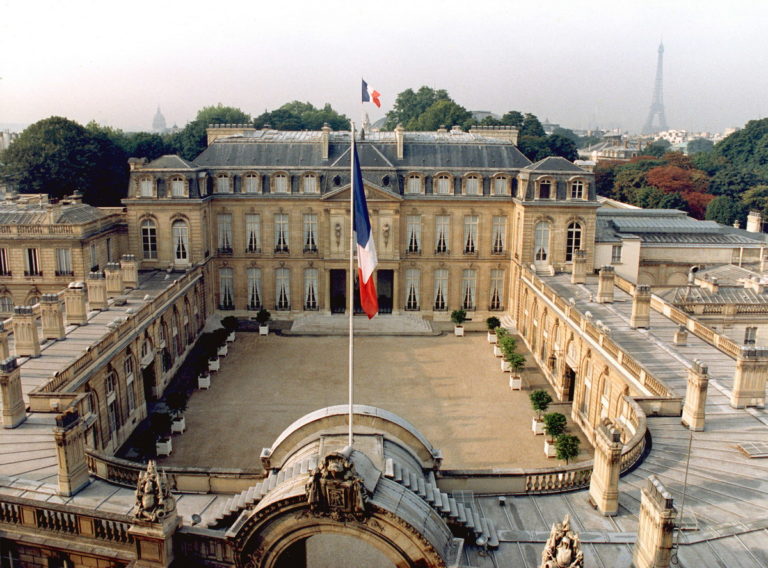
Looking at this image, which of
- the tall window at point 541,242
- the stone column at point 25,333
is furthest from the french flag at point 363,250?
the tall window at point 541,242

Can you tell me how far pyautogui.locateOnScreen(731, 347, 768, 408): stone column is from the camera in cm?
2314

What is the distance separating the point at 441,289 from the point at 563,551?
1505 inches

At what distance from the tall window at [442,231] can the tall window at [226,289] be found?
47.4 ft

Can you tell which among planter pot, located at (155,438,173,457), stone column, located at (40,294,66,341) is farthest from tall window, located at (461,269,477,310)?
stone column, located at (40,294,66,341)

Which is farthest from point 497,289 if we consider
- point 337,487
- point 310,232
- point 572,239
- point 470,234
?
point 337,487

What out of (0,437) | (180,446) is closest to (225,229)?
(180,446)

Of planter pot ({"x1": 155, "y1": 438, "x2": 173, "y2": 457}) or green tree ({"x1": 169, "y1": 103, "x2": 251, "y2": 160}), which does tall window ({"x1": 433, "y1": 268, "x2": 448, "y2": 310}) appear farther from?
green tree ({"x1": 169, "y1": 103, "x2": 251, "y2": 160})

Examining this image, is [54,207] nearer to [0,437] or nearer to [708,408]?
[0,437]

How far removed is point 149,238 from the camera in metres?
46.9

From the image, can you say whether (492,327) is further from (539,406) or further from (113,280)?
(113,280)

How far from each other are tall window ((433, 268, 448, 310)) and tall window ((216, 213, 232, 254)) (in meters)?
14.4

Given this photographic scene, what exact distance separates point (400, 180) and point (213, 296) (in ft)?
49.7

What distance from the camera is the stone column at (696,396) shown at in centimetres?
2167

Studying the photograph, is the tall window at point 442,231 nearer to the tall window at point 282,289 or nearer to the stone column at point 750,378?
the tall window at point 282,289
